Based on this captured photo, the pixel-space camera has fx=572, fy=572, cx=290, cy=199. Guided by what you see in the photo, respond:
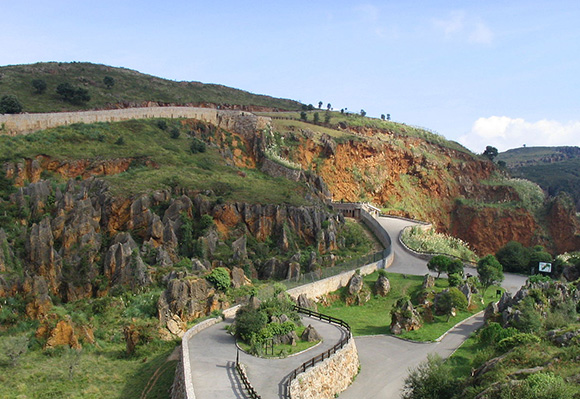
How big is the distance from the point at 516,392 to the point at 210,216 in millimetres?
33842

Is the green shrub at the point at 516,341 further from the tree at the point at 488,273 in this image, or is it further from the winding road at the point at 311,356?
the tree at the point at 488,273

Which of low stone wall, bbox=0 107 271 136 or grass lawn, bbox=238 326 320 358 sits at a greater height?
low stone wall, bbox=0 107 271 136

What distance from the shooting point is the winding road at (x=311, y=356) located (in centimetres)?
2291

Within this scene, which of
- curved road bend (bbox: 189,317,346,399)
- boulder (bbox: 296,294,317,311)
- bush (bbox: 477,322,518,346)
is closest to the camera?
curved road bend (bbox: 189,317,346,399)

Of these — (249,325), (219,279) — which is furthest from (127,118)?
(249,325)

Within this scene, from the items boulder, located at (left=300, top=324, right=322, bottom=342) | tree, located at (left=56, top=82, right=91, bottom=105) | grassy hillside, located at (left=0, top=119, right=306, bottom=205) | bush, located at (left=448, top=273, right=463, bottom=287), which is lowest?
boulder, located at (left=300, top=324, right=322, bottom=342)

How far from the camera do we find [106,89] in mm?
88062

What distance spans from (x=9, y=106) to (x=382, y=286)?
45823mm

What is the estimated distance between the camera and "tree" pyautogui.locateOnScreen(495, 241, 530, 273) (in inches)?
2200

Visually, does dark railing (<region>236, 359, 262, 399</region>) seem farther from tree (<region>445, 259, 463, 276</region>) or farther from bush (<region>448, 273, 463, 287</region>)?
tree (<region>445, 259, 463, 276</region>)

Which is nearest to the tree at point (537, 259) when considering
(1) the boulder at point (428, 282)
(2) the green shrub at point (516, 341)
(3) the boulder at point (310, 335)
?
(1) the boulder at point (428, 282)

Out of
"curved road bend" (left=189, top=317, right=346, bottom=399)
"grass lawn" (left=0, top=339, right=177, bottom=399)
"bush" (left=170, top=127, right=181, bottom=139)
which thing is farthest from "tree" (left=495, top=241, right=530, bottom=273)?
"bush" (left=170, top=127, right=181, bottom=139)

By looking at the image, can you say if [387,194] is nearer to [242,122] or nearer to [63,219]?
[242,122]

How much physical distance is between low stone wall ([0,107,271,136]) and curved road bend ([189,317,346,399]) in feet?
121
